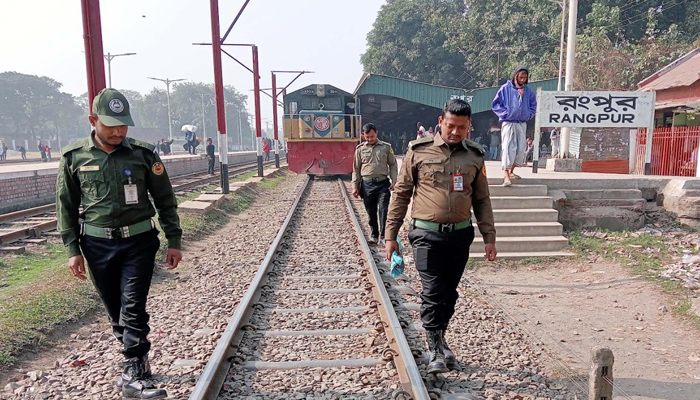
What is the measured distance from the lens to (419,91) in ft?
93.5

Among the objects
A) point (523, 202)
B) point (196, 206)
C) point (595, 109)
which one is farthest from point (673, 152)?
point (196, 206)

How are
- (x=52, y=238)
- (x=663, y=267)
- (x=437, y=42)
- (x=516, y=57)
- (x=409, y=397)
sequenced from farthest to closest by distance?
1. (x=437, y=42)
2. (x=516, y=57)
3. (x=52, y=238)
4. (x=663, y=267)
5. (x=409, y=397)

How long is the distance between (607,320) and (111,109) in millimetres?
4712

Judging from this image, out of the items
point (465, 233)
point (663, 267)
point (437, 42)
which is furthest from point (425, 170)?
point (437, 42)

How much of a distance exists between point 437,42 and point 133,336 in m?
45.3

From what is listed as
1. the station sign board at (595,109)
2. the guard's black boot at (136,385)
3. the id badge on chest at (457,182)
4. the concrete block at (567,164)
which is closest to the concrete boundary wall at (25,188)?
the guard's black boot at (136,385)

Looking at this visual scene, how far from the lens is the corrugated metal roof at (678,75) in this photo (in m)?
14.9

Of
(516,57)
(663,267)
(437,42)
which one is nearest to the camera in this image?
(663,267)

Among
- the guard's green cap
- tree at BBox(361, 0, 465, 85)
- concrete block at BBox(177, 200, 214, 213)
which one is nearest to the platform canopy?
tree at BBox(361, 0, 465, 85)

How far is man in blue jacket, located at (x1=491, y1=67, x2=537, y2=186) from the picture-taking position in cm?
680

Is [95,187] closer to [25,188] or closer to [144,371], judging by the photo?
[144,371]

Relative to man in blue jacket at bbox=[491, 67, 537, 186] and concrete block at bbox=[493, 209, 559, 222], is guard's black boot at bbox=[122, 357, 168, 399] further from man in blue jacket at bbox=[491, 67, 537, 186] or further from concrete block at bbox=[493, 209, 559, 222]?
man in blue jacket at bbox=[491, 67, 537, 186]

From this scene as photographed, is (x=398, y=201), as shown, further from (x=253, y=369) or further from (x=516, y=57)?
(x=516, y=57)

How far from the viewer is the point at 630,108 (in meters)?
8.98
